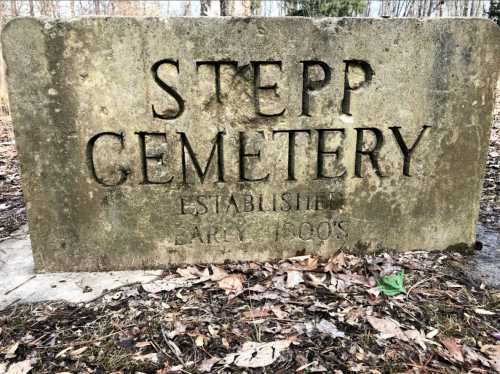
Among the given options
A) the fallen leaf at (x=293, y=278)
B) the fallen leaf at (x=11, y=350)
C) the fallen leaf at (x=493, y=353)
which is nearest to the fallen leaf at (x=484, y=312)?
the fallen leaf at (x=493, y=353)

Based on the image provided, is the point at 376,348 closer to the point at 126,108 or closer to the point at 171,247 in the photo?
the point at 171,247

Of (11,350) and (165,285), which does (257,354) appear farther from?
(11,350)

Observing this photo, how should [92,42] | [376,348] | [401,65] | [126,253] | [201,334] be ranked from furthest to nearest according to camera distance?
[126,253]
[401,65]
[92,42]
[201,334]
[376,348]

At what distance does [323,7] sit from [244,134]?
11309 mm

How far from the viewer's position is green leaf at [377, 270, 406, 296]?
2.21m

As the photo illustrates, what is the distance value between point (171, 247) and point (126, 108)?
2.98 feet

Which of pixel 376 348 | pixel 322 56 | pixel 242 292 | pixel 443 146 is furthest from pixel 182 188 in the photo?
pixel 443 146

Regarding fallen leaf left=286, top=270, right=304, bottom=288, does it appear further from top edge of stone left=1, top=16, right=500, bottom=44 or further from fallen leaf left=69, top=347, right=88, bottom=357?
top edge of stone left=1, top=16, right=500, bottom=44

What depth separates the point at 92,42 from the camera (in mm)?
2201

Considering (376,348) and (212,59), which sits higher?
(212,59)

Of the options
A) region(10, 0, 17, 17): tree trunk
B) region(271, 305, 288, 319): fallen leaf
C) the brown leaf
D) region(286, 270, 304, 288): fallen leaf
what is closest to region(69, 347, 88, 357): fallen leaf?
the brown leaf

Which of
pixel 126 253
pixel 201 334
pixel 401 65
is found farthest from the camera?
pixel 126 253

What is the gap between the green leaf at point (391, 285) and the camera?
221 centimetres

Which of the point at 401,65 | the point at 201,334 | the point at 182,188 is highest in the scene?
the point at 401,65
